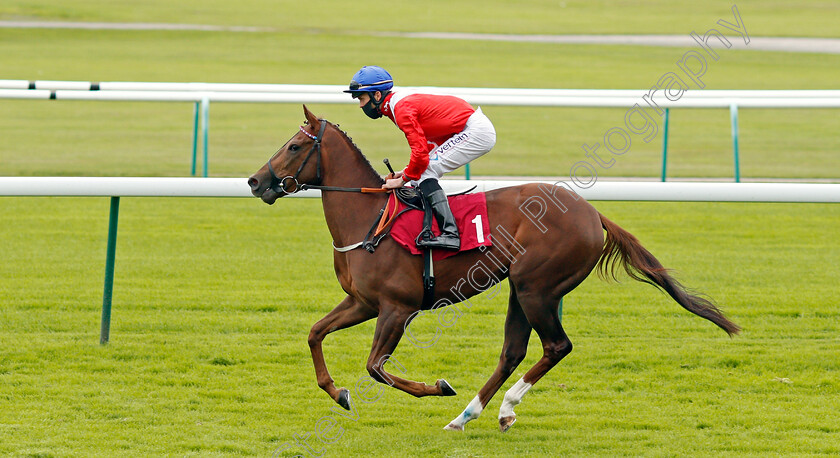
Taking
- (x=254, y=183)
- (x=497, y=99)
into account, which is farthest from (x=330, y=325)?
(x=497, y=99)

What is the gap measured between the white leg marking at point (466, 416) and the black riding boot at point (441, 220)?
724 mm

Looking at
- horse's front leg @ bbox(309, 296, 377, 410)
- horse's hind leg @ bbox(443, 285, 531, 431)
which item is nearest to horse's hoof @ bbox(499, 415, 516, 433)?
horse's hind leg @ bbox(443, 285, 531, 431)

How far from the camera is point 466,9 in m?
43.8

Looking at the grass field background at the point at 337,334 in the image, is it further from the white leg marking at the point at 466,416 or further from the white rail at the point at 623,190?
the white rail at the point at 623,190

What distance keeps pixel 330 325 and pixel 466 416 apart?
785 millimetres

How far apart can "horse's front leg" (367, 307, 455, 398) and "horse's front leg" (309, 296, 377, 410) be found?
8.5 inches

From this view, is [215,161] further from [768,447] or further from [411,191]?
[768,447]

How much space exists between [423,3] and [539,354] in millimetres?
40756

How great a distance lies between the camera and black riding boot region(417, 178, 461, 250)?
15.1 feet

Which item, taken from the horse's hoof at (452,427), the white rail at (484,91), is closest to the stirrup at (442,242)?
the horse's hoof at (452,427)

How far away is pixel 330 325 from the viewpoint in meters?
4.85

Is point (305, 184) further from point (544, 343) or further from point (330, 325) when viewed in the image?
point (544, 343)

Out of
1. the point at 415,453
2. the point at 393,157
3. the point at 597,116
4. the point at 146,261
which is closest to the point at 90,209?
the point at 146,261

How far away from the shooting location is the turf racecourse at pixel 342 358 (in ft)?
14.7
